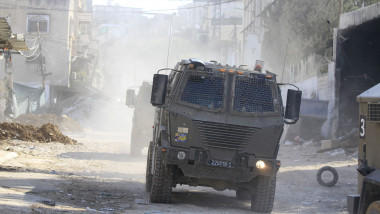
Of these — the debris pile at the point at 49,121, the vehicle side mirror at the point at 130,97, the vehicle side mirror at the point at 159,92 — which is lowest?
the debris pile at the point at 49,121

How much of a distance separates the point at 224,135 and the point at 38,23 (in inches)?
1529

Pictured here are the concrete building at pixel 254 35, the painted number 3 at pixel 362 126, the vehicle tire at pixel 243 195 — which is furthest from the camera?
the concrete building at pixel 254 35

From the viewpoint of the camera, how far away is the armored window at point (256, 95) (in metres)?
9.38

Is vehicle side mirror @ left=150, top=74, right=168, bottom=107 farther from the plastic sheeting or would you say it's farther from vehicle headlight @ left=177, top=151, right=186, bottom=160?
the plastic sheeting

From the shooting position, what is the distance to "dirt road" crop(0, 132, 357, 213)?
8.81 meters

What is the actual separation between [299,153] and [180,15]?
10758cm

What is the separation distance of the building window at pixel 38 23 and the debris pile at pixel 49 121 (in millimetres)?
12592

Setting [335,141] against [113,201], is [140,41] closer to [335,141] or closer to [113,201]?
[335,141]

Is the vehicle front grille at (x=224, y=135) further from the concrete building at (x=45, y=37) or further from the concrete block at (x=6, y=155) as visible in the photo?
the concrete building at (x=45, y=37)

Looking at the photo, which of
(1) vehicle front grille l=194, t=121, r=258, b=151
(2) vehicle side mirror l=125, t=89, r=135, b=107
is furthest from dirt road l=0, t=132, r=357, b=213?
(2) vehicle side mirror l=125, t=89, r=135, b=107

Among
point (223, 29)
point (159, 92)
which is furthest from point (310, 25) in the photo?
point (223, 29)

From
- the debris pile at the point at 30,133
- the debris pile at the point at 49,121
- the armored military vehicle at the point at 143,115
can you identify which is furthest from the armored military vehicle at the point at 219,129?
the debris pile at the point at 49,121

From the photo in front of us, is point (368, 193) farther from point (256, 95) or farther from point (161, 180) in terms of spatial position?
point (161, 180)

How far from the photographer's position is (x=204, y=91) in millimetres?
9398
